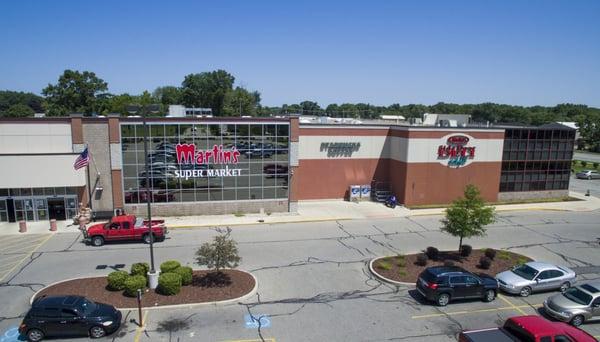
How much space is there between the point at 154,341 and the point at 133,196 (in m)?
19.6

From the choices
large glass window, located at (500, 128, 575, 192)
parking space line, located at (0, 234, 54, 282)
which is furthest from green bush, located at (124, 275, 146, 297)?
large glass window, located at (500, 128, 575, 192)

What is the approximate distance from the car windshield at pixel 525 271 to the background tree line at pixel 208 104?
20.6 metres

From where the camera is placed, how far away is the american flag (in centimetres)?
2934

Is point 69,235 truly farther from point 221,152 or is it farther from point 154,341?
point 154,341

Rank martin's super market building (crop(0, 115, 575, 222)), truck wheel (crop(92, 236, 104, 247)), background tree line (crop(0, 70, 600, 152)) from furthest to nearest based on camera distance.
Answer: background tree line (crop(0, 70, 600, 152)) < martin's super market building (crop(0, 115, 575, 222)) < truck wheel (crop(92, 236, 104, 247))

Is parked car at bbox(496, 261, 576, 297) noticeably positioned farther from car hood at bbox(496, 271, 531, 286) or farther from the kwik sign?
the kwik sign

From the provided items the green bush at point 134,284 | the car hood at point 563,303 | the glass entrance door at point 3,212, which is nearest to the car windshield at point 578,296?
the car hood at point 563,303

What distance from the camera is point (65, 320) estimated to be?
→ 48.9 feet

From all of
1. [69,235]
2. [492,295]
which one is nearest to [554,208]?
[492,295]

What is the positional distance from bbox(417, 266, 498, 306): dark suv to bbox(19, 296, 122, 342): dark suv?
13206 millimetres

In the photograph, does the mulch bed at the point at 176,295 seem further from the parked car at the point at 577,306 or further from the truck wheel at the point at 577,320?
the truck wheel at the point at 577,320

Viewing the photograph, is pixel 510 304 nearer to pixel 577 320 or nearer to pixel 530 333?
pixel 577 320

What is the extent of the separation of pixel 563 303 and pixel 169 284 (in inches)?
677

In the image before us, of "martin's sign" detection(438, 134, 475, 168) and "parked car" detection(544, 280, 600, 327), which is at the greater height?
"martin's sign" detection(438, 134, 475, 168)
